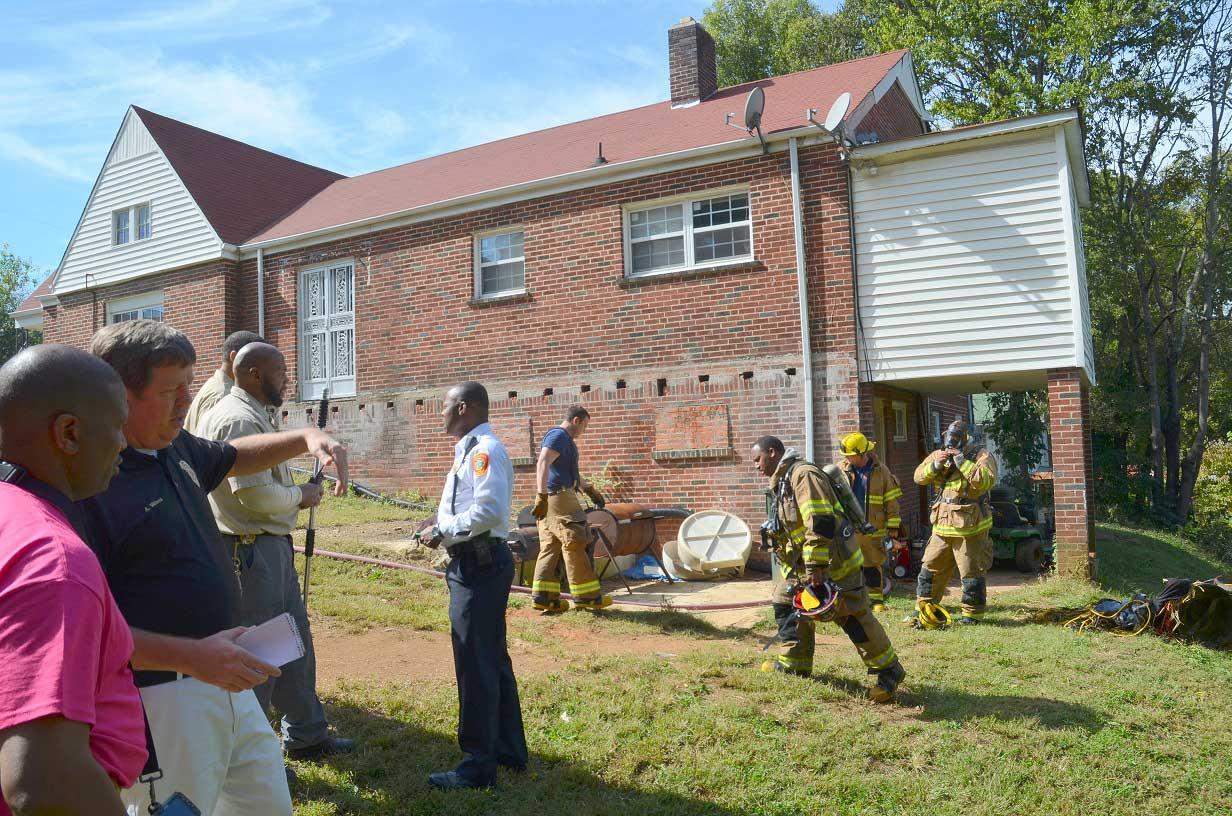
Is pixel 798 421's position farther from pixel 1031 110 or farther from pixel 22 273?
pixel 22 273

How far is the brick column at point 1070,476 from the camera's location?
440 inches

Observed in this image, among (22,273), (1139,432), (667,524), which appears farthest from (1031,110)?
(22,273)

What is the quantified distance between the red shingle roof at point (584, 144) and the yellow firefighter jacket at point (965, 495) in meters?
5.60

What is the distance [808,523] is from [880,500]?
11.5 ft

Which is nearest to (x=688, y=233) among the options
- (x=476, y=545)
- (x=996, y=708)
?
(x=996, y=708)

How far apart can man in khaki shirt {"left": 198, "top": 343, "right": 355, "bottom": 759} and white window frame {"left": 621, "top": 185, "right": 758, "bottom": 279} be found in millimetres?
8889

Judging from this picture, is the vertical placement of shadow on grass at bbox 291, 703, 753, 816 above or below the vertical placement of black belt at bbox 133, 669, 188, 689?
below

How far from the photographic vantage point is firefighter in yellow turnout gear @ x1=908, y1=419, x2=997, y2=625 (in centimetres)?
877

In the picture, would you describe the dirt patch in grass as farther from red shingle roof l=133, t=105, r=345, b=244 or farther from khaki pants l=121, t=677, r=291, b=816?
red shingle roof l=133, t=105, r=345, b=244

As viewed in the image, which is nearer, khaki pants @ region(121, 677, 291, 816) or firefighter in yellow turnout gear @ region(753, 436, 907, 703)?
khaki pants @ region(121, 677, 291, 816)

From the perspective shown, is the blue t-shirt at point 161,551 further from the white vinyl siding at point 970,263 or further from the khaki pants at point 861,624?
the white vinyl siding at point 970,263

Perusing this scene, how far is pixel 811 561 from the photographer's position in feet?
20.4

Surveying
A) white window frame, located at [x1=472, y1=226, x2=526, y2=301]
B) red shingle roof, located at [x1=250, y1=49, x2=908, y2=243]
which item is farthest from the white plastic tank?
red shingle roof, located at [x1=250, y1=49, x2=908, y2=243]

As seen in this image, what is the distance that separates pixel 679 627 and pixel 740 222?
620cm
